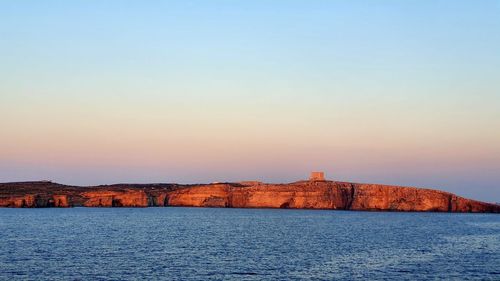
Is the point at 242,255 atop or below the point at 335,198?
below

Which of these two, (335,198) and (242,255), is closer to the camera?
(242,255)

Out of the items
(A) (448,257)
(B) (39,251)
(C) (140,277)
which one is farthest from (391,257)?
(B) (39,251)

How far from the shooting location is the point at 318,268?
51625 mm

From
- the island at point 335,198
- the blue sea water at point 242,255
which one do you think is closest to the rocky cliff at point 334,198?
the island at point 335,198

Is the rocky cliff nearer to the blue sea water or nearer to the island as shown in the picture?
the island

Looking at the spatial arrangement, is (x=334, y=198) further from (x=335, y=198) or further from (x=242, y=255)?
(x=242, y=255)

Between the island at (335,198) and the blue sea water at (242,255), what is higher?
the island at (335,198)

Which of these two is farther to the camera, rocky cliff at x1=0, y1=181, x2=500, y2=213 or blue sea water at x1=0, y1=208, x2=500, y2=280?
rocky cliff at x1=0, y1=181, x2=500, y2=213

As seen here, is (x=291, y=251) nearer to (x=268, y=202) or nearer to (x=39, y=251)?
(x=39, y=251)

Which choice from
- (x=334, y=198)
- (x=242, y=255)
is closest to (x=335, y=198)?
(x=334, y=198)

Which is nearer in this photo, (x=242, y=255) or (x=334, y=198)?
(x=242, y=255)

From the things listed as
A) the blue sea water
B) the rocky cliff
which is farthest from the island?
the blue sea water

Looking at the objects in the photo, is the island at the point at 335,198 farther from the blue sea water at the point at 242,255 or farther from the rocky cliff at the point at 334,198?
the blue sea water at the point at 242,255

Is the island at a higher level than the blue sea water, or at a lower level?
higher
